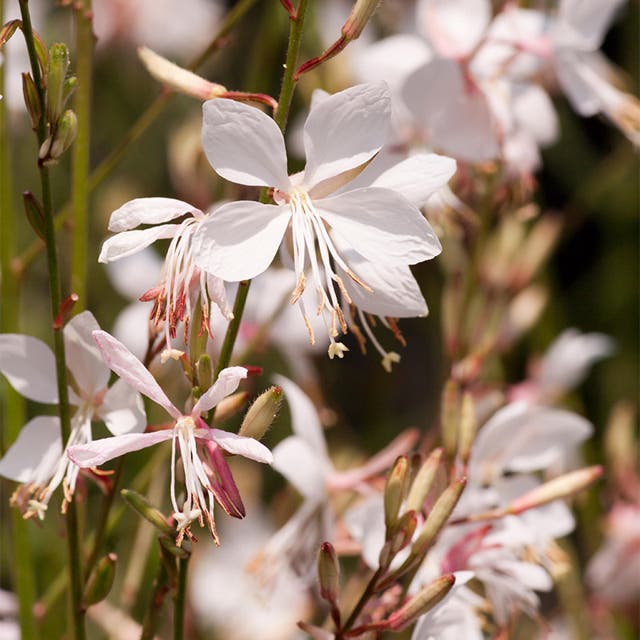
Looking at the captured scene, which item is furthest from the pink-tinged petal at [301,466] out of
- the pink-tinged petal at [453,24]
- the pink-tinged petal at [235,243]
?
the pink-tinged petal at [453,24]

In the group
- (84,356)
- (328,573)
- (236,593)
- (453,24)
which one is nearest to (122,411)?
(84,356)

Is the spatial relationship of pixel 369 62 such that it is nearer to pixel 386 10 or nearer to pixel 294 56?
pixel 294 56

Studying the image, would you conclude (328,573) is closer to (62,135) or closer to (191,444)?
(191,444)

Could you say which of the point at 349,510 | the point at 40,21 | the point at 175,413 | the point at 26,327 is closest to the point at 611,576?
the point at 349,510

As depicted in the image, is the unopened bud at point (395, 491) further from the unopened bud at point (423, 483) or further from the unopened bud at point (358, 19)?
the unopened bud at point (358, 19)

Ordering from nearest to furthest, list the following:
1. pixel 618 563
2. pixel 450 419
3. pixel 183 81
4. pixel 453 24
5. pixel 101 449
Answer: pixel 101 449, pixel 183 81, pixel 450 419, pixel 453 24, pixel 618 563

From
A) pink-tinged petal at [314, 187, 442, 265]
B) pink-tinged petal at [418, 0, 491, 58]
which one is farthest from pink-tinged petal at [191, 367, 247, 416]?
pink-tinged petal at [418, 0, 491, 58]
